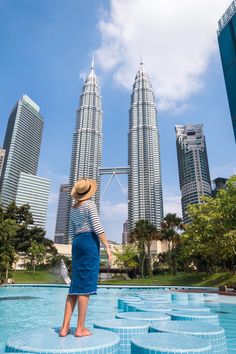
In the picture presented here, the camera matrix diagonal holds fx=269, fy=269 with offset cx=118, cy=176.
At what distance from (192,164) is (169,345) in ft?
Result: 475

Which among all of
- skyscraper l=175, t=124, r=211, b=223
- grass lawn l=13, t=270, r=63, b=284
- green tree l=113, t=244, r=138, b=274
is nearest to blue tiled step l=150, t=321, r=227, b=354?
grass lawn l=13, t=270, r=63, b=284

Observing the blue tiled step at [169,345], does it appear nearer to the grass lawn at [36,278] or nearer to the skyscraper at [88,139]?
the grass lawn at [36,278]

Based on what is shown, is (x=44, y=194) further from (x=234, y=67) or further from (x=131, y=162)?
(x=234, y=67)

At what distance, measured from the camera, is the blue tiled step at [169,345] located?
3.54m

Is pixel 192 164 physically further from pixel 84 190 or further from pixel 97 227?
pixel 97 227

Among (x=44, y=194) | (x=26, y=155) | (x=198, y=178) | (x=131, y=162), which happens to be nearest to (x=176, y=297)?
(x=131, y=162)

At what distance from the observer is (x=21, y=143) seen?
6816 inches

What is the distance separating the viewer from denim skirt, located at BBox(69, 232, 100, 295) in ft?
13.0

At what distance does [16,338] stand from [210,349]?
9.17 ft

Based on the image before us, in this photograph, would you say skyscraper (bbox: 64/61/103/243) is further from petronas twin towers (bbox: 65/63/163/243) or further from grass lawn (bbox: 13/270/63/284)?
grass lawn (bbox: 13/270/63/284)

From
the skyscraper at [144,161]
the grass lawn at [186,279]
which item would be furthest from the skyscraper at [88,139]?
the grass lawn at [186,279]

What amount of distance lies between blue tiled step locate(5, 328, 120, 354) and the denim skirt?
62 cm

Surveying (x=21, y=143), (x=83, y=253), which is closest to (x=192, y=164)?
(x=21, y=143)

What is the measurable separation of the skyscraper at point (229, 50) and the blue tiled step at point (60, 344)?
48.8 meters
